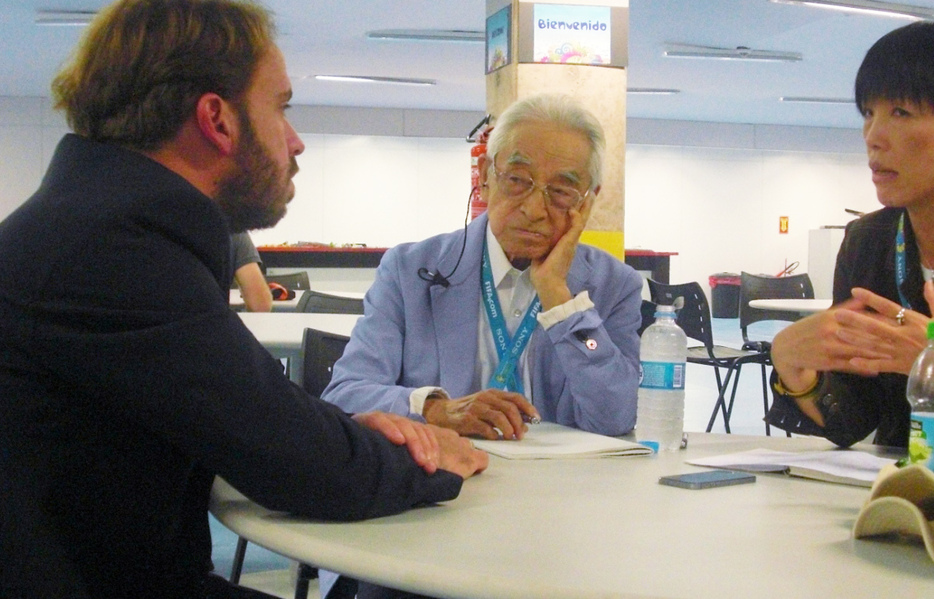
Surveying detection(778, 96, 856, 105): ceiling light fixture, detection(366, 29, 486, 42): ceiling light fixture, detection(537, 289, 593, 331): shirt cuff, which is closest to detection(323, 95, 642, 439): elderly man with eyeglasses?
detection(537, 289, 593, 331): shirt cuff

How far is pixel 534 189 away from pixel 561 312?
33cm

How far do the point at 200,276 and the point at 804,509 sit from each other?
2.59ft

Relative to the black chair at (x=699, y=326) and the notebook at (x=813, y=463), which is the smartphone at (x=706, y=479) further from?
the black chair at (x=699, y=326)

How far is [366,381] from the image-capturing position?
1.85m

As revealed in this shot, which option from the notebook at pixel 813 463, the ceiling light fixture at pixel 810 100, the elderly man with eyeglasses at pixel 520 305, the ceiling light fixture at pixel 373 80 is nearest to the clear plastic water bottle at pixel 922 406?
the notebook at pixel 813 463

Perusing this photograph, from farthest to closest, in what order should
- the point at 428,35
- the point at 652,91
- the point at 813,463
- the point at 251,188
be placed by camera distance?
the point at 652,91, the point at 428,35, the point at 813,463, the point at 251,188

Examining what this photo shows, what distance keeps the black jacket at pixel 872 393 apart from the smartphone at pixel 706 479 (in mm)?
414

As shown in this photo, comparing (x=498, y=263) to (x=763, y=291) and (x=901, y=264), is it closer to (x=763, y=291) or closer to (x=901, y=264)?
(x=901, y=264)

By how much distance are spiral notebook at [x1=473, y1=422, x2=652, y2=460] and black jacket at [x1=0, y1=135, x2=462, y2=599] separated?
0.49 m

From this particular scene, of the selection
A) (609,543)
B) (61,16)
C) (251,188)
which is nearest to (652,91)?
(61,16)

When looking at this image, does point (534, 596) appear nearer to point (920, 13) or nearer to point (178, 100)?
point (178, 100)

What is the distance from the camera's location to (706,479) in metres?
1.32

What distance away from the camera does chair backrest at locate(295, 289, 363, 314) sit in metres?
4.13

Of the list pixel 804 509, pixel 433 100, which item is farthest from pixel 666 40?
pixel 804 509
